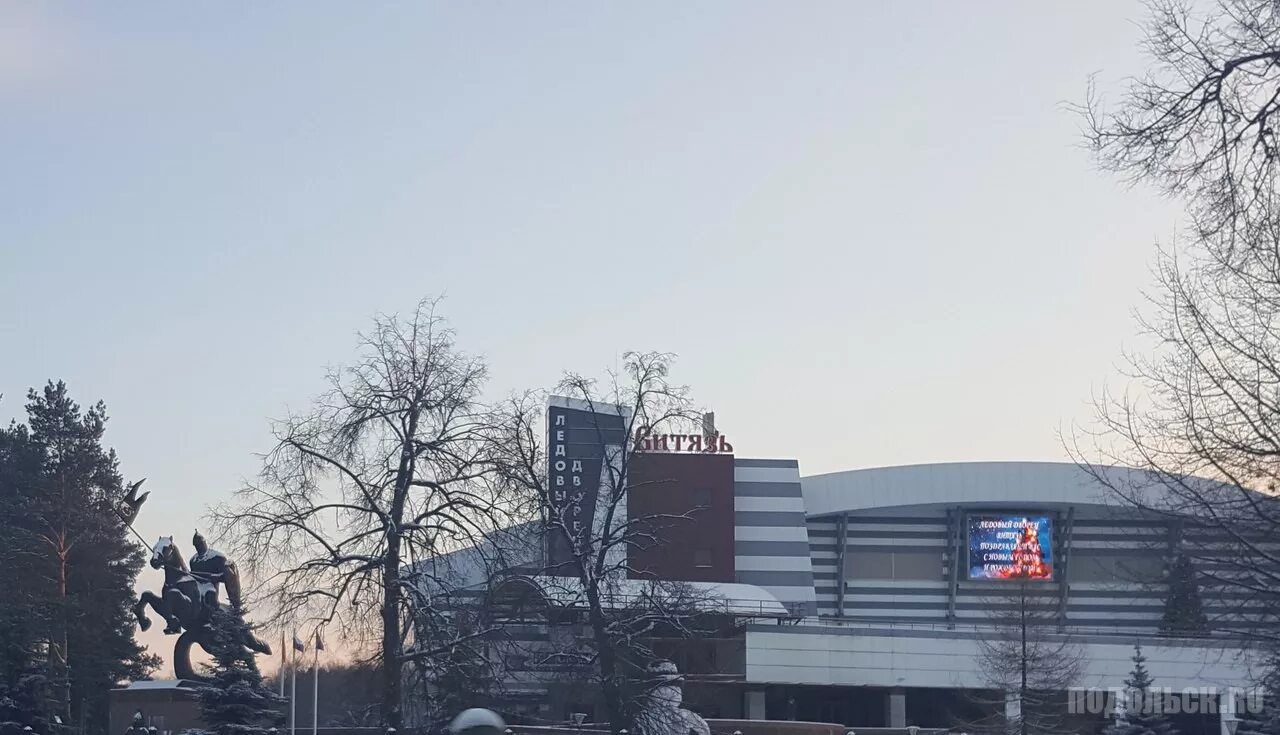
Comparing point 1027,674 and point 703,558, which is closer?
point 1027,674

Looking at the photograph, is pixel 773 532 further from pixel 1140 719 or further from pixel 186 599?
pixel 186 599

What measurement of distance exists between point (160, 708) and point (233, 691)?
11434 millimetres

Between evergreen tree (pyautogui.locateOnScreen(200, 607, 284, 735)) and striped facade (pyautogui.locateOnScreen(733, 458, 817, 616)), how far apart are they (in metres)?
37.5

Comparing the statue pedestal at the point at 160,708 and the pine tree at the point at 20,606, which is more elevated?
the pine tree at the point at 20,606

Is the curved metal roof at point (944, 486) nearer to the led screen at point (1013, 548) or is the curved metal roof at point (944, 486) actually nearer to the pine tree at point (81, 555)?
the led screen at point (1013, 548)

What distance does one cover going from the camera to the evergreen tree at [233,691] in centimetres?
3020

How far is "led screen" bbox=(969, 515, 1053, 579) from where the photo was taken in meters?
73.8

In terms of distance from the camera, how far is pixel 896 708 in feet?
203

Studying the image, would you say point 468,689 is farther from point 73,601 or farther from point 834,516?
point 834,516

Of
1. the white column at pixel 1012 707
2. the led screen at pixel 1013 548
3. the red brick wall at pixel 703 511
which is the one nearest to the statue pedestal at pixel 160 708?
the white column at pixel 1012 707

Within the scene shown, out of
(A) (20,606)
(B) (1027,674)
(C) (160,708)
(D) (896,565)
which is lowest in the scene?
(C) (160,708)

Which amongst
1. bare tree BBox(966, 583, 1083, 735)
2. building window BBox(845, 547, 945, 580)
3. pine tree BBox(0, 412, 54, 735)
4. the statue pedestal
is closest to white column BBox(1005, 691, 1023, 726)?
bare tree BBox(966, 583, 1083, 735)

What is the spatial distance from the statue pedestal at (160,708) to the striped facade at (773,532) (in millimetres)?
31587

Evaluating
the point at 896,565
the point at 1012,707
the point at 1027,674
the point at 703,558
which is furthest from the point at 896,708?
the point at 1027,674
